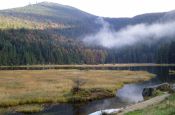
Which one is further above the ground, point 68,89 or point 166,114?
point 166,114

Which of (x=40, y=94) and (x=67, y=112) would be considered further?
(x=40, y=94)

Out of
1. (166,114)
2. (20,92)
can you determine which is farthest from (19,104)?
(166,114)

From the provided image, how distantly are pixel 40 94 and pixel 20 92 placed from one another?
5.16 metres

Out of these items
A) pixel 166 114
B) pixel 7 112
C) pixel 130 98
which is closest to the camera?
pixel 166 114

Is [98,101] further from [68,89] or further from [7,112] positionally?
[7,112]

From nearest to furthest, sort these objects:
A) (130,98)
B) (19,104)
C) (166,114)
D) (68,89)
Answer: (166,114), (19,104), (130,98), (68,89)

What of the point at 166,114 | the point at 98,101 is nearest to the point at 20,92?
the point at 98,101

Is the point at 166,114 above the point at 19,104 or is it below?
above

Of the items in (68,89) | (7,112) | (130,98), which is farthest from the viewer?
(68,89)

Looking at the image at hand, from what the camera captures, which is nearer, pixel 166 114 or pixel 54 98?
pixel 166 114

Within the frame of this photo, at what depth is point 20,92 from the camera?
70.7m

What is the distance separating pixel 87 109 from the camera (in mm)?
55844

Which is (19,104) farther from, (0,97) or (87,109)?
(87,109)

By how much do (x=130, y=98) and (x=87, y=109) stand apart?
617 inches
